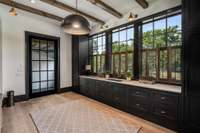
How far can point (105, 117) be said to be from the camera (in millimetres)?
3395

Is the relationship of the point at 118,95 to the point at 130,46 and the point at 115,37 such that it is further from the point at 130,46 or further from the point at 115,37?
the point at 115,37

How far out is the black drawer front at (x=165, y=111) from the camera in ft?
8.88

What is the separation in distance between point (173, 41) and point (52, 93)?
5328 millimetres

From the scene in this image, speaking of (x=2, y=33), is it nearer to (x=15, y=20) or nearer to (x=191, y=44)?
(x=15, y=20)

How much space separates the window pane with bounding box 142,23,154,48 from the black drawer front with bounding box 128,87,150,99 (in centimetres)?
149

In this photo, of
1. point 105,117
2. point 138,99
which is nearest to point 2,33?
point 105,117

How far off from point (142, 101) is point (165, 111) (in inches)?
23.6

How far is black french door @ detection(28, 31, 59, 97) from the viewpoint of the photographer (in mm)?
5281

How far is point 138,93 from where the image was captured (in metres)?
3.40

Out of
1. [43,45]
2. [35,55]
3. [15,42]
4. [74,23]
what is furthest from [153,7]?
[15,42]

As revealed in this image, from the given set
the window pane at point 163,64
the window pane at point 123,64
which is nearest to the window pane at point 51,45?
the window pane at point 123,64

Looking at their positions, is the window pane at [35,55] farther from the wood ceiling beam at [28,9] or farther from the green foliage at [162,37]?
the green foliage at [162,37]

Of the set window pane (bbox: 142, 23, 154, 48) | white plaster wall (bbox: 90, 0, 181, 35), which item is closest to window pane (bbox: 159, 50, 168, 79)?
window pane (bbox: 142, 23, 154, 48)

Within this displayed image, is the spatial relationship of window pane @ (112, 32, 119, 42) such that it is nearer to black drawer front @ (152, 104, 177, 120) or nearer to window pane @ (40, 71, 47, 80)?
black drawer front @ (152, 104, 177, 120)
